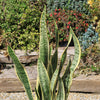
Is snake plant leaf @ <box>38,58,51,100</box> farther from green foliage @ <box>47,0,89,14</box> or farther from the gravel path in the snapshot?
green foliage @ <box>47,0,89,14</box>

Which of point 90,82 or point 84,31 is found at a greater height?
point 84,31

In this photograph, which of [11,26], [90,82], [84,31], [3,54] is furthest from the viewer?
[84,31]

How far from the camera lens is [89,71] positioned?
3.53 metres

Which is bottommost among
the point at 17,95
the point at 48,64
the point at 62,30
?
the point at 17,95

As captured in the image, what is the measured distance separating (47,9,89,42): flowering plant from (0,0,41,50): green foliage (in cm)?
30

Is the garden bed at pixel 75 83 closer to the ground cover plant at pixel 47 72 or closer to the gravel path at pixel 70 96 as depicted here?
the gravel path at pixel 70 96

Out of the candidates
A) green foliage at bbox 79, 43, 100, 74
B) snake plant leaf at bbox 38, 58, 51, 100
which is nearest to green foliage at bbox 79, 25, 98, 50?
green foliage at bbox 79, 43, 100, 74

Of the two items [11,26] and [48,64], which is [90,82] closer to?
[48,64]

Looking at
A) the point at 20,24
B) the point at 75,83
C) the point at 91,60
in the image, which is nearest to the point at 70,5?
the point at 20,24

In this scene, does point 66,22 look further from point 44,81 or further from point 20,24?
point 44,81

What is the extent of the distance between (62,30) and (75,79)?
128cm

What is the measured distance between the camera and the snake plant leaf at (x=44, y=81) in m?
1.77

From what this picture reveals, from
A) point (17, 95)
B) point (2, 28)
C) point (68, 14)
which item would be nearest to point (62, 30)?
point (68, 14)

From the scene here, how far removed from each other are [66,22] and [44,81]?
8.36 feet
